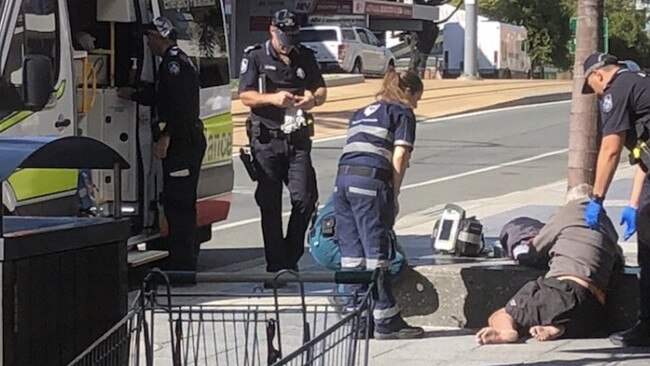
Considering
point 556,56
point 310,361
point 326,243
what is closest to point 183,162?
point 326,243

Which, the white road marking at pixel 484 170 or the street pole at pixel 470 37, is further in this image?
the street pole at pixel 470 37

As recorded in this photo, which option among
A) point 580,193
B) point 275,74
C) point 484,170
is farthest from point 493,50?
point 580,193

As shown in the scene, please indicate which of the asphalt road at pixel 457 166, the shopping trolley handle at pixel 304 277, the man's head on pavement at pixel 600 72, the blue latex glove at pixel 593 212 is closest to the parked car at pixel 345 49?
the asphalt road at pixel 457 166

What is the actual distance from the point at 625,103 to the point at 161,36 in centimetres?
358

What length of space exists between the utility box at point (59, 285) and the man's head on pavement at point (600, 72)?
13.3ft

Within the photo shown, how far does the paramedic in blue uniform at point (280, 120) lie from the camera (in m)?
9.27

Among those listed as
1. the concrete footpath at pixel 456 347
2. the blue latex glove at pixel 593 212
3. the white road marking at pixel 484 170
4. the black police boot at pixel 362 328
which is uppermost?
the black police boot at pixel 362 328

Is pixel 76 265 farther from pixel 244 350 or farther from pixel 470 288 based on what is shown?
pixel 470 288

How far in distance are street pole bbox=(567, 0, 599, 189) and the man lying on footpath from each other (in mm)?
1295

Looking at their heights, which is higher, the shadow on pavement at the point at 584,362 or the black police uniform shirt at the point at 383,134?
the black police uniform shirt at the point at 383,134

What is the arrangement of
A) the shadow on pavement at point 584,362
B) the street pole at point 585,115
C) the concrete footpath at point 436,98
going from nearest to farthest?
the shadow on pavement at point 584,362, the street pole at point 585,115, the concrete footpath at point 436,98

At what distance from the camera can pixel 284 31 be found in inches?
366

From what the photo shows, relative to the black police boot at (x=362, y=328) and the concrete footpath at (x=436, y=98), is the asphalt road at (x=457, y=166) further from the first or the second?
the black police boot at (x=362, y=328)

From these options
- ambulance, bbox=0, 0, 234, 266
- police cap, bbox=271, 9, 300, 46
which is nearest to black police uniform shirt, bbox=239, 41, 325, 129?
police cap, bbox=271, 9, 300, 46
